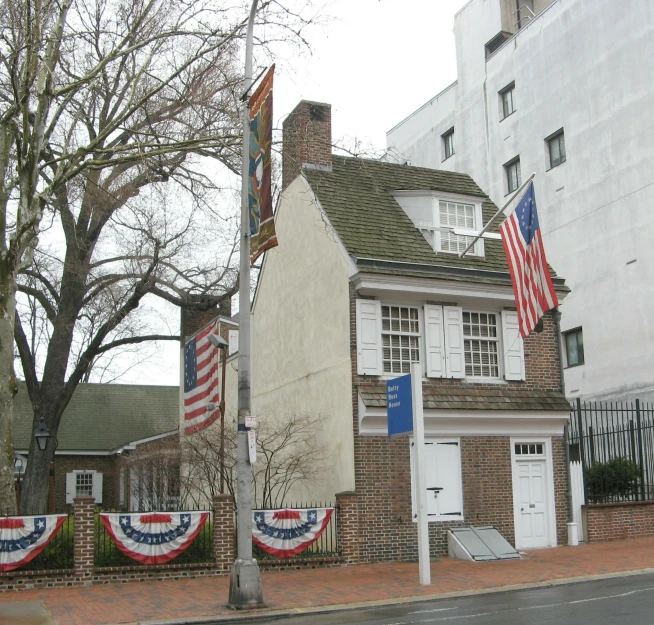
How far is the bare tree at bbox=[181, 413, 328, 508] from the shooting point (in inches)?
757

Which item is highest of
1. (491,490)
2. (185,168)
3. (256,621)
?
(185,168)

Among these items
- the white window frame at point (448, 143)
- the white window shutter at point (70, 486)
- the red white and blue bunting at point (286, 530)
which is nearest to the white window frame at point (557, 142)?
the white window frame at point (448, 143)

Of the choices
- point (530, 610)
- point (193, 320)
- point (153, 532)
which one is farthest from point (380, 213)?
point (530, 610)

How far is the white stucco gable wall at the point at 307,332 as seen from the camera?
726 inches

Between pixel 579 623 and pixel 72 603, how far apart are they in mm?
7652

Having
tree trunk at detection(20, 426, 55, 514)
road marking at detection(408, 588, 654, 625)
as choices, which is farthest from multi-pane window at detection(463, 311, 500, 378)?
tree trunk at detection(20, 426, 55, 514)

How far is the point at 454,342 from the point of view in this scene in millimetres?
19094

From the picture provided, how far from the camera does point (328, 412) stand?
62.2ft

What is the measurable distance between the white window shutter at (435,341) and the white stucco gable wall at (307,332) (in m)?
1.89

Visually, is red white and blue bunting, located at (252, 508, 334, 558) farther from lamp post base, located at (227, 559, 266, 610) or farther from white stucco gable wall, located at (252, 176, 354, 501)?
lamp post base, located at (227, 559, 266, 610)

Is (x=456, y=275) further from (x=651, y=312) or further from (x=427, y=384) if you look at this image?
(x=651, y=312)

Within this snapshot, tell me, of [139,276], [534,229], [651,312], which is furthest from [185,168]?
[651,312]

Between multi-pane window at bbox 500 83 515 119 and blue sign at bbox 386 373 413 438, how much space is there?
2363cm

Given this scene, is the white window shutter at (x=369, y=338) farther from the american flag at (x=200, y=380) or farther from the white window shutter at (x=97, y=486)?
the white window shutter at (x=97, y=486)
